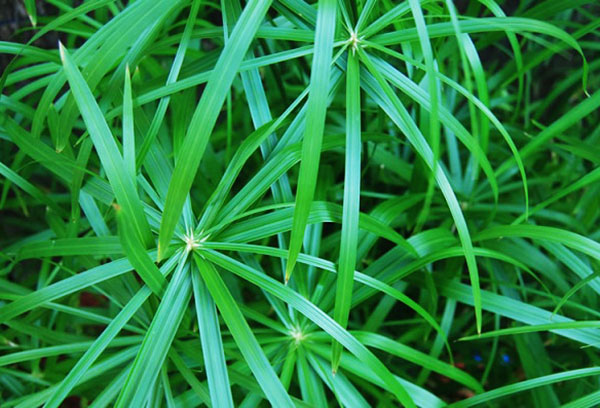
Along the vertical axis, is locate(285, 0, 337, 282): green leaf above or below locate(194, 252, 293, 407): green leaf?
above

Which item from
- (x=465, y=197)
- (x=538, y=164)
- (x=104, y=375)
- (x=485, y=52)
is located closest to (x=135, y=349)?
(x=104, y=375)

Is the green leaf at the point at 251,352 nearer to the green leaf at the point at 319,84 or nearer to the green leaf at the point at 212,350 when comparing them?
the green leaf at the point at 212,350

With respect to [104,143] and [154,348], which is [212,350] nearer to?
[154,348]

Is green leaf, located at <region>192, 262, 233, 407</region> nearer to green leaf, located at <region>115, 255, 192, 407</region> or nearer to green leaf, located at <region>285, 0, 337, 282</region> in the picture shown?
green leaf, located at <region>115, 255, 192, 407</region>

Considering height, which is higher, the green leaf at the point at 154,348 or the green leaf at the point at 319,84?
the green leaf at the point at 319,84

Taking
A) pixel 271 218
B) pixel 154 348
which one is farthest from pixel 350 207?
pixel 154 348

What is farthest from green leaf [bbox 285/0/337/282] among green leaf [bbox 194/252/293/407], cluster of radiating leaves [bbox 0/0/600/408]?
green leaf [bbox 194/252/293/407]

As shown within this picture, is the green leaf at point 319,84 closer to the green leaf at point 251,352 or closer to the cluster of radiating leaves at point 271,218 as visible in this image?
the cluster of radiating leaves at point 271,218

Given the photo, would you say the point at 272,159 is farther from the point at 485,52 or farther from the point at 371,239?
the point at 485,52

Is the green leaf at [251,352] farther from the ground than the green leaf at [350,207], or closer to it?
closer to it

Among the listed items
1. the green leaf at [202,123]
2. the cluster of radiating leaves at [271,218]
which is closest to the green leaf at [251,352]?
the cluster of radiating leaves at [271,218]

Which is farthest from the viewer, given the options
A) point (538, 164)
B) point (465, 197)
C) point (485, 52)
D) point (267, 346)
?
point (485, 52)
